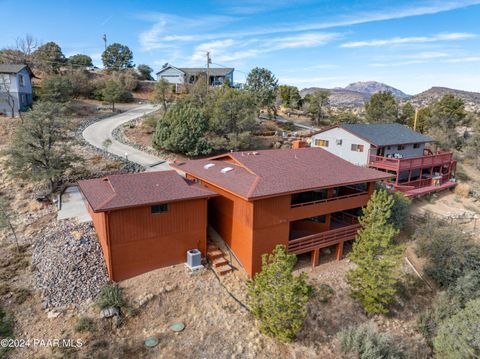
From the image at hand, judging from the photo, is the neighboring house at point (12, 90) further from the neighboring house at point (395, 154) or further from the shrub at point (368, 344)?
the shrub at point (368, 344)

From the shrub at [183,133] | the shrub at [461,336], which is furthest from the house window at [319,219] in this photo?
the shrub at [183,133]

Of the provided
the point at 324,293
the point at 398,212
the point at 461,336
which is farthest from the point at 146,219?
the point at 398,212

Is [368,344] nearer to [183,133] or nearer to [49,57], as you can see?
[183,133]

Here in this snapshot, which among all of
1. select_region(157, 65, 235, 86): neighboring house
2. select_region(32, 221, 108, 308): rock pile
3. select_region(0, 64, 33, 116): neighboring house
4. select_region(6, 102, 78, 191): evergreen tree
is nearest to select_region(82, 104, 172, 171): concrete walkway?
select_region(6, 102, 78, 191): evergreen tree

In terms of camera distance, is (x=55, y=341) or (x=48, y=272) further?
(x=48, y=272)

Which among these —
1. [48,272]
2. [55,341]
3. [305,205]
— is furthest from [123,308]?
[305,205]

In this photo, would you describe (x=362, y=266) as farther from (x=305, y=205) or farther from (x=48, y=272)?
(x=48, y=272)
